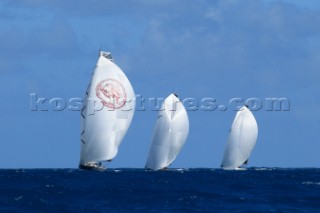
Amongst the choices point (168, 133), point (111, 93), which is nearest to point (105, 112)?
point (111, 93)

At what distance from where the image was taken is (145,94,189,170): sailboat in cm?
12100

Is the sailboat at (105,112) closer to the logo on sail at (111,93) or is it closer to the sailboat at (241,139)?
the logo on sail at (111,93)

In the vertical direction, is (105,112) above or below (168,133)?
above

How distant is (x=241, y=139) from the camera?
449 feet

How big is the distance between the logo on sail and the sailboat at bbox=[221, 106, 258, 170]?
33.9m

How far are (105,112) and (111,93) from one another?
263cm

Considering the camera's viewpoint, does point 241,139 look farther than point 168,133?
Yes
